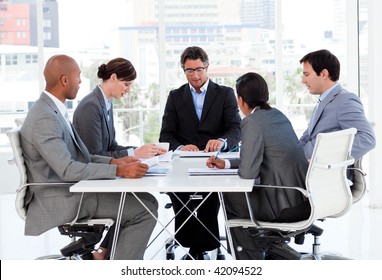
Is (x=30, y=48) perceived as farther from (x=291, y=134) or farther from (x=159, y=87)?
(x=291, y=134)

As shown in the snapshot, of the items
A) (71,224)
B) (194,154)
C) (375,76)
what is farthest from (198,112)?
(375,76)

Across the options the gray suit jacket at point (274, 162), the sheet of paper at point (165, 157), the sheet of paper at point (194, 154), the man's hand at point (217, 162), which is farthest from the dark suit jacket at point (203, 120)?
the gray suit jacket at point (274, 162)

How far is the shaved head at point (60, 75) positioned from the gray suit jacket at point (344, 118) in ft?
5.17

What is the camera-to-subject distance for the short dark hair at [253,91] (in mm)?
4211

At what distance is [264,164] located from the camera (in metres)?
4.16

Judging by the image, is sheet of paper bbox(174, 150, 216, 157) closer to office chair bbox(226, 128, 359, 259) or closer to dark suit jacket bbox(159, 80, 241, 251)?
dark suit jacket bbox(159, 80, 241, 251)

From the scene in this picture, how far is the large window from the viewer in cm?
834

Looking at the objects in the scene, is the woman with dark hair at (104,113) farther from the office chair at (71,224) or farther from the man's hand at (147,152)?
the office chair at (71,224)

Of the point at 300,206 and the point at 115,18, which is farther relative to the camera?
the point at 115,18

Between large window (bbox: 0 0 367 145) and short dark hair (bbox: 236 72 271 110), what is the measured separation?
Result: 4.11 meters

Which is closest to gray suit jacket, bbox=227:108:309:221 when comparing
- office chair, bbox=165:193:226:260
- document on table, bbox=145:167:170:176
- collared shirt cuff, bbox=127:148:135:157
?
document on table, bbox=145:167:170:176

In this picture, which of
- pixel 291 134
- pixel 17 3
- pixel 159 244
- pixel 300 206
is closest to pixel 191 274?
pixel 300 206

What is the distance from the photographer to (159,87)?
8.39 meters

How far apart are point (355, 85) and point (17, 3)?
384 centimetres
